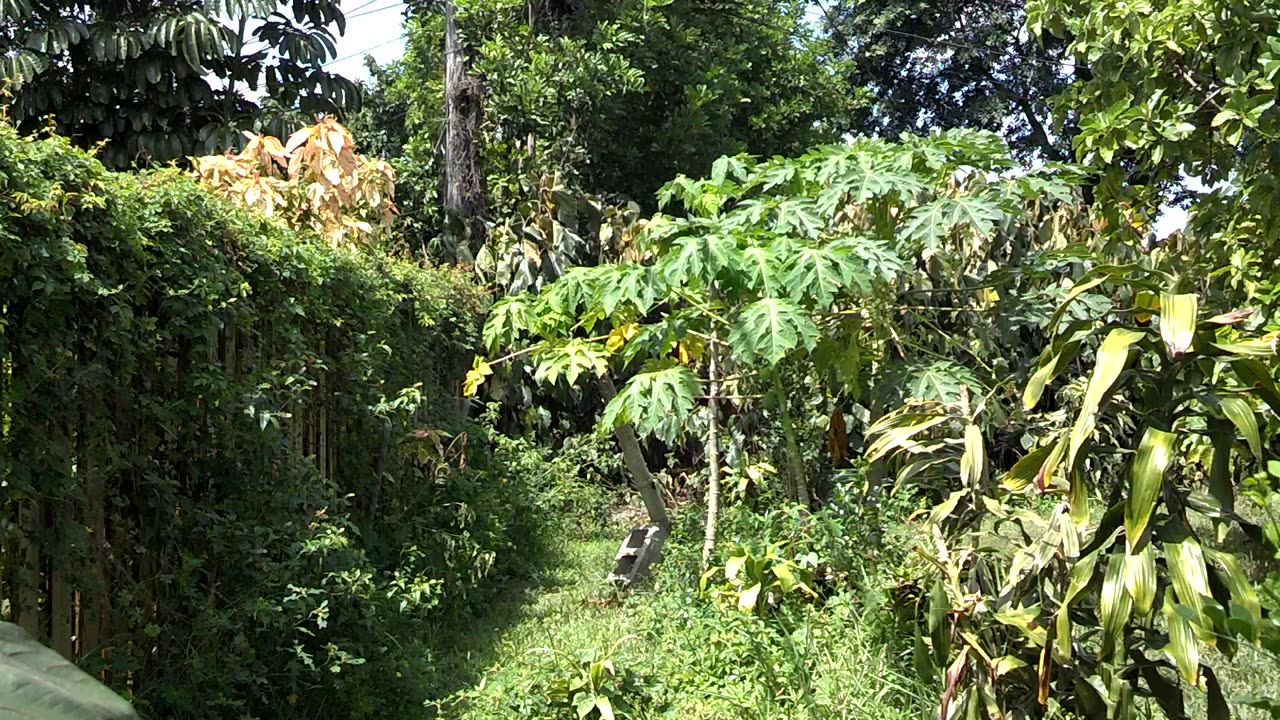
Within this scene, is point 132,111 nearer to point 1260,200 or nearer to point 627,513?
point 627,513

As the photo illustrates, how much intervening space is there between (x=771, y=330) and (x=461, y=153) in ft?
21.2

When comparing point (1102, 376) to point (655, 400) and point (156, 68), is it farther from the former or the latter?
point (156, 68)

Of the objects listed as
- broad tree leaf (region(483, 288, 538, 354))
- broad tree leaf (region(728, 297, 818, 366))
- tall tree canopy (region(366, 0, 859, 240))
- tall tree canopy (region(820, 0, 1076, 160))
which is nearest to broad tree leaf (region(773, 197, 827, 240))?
broad tree leaf (region(728, 297, 818, 366))

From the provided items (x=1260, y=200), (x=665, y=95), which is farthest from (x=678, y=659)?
(x=665, y=95)

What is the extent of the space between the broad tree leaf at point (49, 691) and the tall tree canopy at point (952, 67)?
19.4m

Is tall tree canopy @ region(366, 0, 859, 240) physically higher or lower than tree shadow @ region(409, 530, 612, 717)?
higher

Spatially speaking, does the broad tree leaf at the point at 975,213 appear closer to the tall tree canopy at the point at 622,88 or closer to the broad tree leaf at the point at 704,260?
the broad tree leaf at the point at 704,260

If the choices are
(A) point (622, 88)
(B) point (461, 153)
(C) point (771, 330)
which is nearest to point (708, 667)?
(C) point (771, 330)

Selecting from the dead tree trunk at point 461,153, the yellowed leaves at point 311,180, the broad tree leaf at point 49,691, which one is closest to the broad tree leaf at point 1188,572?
the broad tree leaf at point 49,691

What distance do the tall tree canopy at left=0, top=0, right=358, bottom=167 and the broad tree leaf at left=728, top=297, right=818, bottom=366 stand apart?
20.8 feet

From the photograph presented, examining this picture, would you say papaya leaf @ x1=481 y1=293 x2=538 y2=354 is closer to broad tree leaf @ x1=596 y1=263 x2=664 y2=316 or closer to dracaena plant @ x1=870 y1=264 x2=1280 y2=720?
broad tree leaf @ x1=596 y1=263 x2=664 y2=316

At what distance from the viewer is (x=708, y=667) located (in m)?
4.28

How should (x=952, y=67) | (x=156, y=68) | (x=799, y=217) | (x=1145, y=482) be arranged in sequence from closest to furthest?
(x=1145, y=482), (x=799, y=217), (x=156, y=68), (x=952, y=67)

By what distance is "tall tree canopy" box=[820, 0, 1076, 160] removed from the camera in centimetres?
1900
